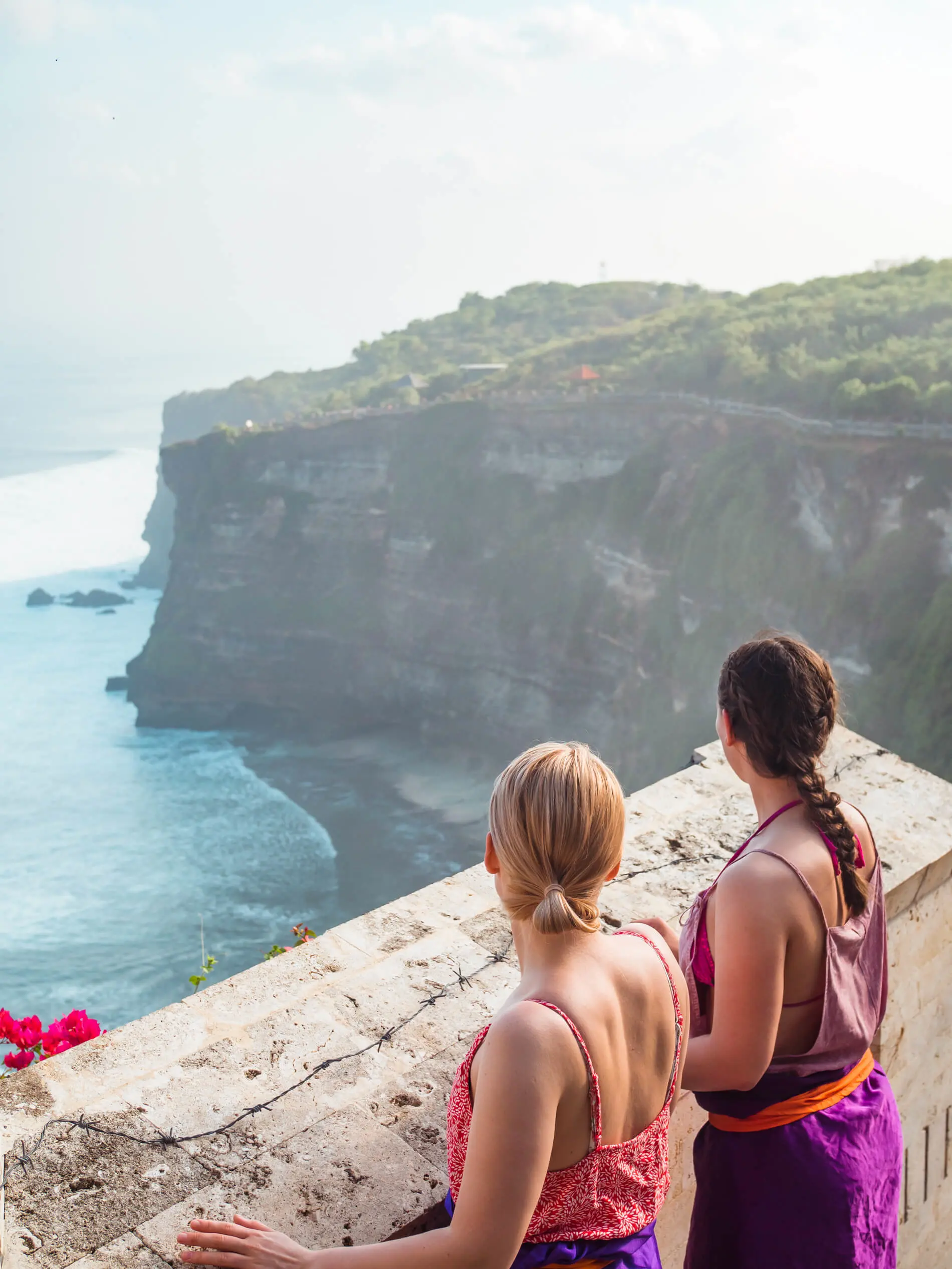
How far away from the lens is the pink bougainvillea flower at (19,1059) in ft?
8.58

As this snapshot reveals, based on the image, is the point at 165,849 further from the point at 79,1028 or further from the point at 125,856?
the point at 79,1028

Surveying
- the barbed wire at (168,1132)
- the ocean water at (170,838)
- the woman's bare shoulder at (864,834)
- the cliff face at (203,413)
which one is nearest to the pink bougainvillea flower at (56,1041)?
the barbed wire at (168,1132)

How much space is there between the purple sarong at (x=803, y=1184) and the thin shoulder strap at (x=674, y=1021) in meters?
0.44

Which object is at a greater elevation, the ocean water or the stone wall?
the stone wall

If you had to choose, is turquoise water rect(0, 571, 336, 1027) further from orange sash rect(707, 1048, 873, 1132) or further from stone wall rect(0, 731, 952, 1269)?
orange sash rect(707, 1048, 873, 1132)

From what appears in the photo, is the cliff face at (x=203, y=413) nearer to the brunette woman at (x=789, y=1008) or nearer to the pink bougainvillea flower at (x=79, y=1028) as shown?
the pink bougainvillea flower at (x=79, y=1028)

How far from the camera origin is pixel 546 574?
124 feet

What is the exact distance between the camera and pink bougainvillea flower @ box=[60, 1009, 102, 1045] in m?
2.61

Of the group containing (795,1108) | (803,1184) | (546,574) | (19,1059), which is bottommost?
(546,574)

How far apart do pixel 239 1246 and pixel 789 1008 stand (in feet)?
3.29

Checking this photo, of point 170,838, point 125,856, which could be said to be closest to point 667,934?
point 125,856

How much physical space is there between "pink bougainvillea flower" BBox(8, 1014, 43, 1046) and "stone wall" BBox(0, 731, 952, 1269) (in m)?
0.63

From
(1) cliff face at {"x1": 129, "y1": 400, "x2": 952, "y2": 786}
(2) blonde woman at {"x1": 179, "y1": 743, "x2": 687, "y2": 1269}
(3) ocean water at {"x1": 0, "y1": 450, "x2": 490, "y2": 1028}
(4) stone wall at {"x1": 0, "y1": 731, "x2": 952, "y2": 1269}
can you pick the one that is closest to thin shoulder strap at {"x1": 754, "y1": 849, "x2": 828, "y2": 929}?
(2) blonde woman at {"x1": 179, "y1": 743, "x2": 687, "y2": 1269}

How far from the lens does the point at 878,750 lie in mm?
3662
